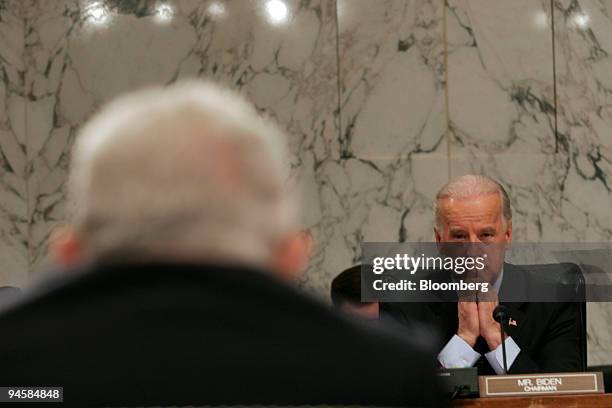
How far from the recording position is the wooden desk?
344cm

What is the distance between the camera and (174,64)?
→ 22.1 feet

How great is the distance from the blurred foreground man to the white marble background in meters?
5.33

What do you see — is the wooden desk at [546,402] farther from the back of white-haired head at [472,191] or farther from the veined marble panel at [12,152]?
the veined marble panel at [12,152]

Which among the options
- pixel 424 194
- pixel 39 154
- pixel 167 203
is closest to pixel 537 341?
pixel 424 194

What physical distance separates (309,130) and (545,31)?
1476 mm

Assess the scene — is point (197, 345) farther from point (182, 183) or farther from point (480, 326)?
point (480, 326)

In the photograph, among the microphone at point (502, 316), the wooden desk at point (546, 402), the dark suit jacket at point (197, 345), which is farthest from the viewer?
the microphone at point (502, 316)

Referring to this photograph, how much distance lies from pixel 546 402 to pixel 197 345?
2.39 metres

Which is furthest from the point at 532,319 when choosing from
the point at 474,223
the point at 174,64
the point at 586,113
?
the point at 174,64

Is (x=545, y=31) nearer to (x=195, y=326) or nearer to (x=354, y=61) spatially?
(x=354, y=61)

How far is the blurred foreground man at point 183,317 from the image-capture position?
4.09ft

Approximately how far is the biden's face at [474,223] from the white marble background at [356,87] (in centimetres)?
210

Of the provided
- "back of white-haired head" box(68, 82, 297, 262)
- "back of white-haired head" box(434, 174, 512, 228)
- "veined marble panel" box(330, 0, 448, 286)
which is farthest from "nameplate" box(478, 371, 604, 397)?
"veined marble panel" box(330, 0, 448, 286)

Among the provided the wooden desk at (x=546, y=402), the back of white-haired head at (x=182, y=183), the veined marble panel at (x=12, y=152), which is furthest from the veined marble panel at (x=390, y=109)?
the back of white-haired head at (x=182, y=183)
